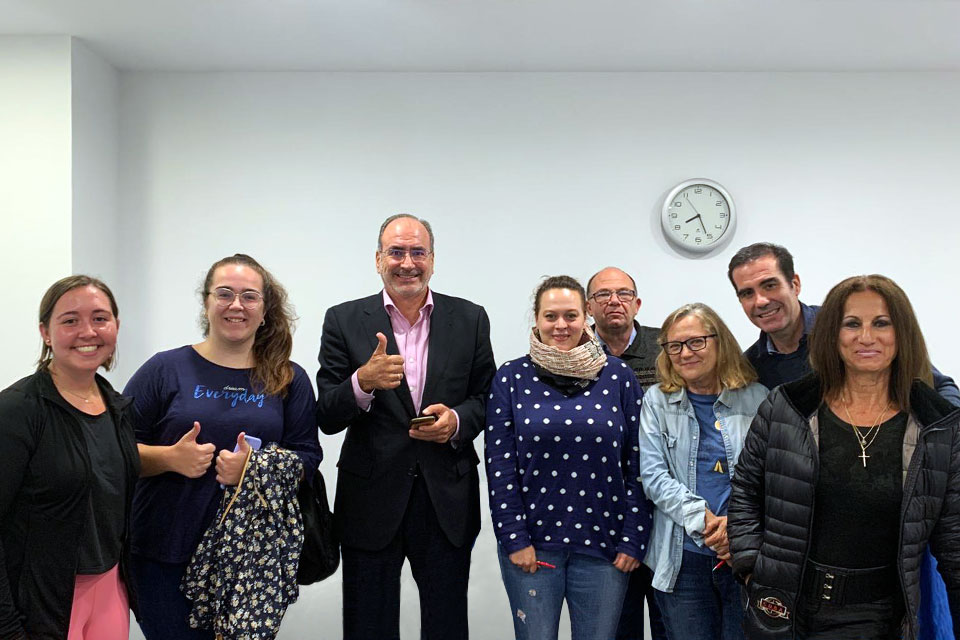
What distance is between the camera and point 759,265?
2.66 metres

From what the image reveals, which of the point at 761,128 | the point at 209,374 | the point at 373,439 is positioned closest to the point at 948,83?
the point at 761,128

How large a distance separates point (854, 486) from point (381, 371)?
1367 mm

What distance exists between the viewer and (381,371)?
2.41 metres

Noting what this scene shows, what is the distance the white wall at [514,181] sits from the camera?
414cm

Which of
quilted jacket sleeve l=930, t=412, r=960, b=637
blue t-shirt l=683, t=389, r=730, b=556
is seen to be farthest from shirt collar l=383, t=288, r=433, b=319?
quilted jacket sleeve l=930, t=412, r=960, b=637

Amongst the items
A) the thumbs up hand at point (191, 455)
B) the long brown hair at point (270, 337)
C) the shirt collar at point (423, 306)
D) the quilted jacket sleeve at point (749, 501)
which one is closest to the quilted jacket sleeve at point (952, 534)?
the quilted jacket sleeve at point (749, 501)

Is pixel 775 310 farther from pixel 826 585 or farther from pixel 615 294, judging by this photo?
pixel 826 585

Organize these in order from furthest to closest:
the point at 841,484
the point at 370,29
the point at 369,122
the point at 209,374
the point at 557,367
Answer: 1. the point at 369,122
2. the point at 370,29
3. the point at 557,367
4. the point at 209,374
5. the point at 841,484

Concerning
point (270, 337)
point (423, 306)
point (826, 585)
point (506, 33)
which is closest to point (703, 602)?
point (826, 585)

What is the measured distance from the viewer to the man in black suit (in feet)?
8.25

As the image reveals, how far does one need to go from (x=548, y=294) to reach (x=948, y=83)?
313 centimetres

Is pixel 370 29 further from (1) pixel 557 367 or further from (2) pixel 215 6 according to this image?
(1) pixel 557 367

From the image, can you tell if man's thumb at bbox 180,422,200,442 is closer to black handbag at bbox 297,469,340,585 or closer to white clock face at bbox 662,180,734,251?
black handbag at bbox 297,469,340,585

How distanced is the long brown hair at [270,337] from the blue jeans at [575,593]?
945 millimetres
